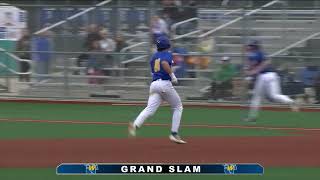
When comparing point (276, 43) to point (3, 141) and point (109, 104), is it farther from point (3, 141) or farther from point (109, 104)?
point (3, 141)

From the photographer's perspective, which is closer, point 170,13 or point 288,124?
point 288,124

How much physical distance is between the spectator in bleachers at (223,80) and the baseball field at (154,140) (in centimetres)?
50

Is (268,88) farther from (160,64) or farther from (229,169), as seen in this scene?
(229,169)

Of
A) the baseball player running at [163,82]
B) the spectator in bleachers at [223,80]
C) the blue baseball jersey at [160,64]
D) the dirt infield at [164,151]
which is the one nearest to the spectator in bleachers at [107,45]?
the spectator in bleachers at [223,80]

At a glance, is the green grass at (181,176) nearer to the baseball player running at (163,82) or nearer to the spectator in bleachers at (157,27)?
the baseball player running at (163,82)

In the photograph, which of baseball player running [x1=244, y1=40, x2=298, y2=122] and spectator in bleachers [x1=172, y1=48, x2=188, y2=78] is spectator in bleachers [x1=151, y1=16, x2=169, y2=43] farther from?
baseball player running [x1=244, y1=40, x2=298, y2=122]

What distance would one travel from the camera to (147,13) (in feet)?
68.2

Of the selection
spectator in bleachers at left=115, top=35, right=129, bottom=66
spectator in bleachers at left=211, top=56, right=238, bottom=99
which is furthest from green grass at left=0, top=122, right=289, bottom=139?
spectator in bleachers at left=115, top=35, right=129, bottom=66

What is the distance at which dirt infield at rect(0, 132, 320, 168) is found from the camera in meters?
10.6

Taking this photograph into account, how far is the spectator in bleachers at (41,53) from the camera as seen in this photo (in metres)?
20.7

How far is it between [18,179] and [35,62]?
1201cm

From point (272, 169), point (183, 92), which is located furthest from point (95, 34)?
point (272, 169)

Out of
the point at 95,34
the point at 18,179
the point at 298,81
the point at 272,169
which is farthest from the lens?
the point at 95,34

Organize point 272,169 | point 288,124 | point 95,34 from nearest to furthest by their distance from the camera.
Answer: point 272,169 → point 288,124 → point 95,34
